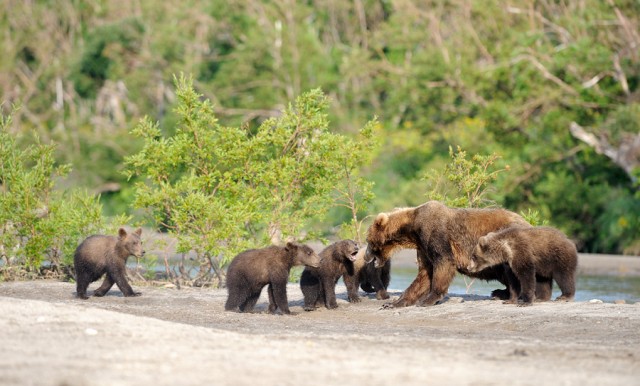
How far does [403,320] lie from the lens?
13906mm

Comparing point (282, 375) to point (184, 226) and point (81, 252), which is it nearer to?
point (81, 252)

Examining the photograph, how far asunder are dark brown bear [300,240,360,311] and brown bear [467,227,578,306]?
6.03 ft

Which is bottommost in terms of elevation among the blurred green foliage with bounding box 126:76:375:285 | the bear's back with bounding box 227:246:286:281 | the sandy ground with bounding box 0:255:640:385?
the sandy ground with bounding box 0:255:640:385

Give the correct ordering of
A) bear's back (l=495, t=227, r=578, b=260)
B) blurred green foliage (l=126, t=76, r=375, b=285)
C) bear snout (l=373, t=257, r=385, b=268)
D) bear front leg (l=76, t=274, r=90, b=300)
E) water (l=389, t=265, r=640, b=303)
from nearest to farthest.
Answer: bear's back (l=495, t=227, r=578, b=260)
bear snout (l=373, t=257, r=385, b=268)
bear front leg (l=76, t=274, r=90, b=300)
blurred green foliage (l=126, t=76, r=375, b=285)
water (l=389, t=265, r=640, b=303)

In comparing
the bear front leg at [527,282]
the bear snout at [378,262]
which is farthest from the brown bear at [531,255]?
the bear snout at [378,262]

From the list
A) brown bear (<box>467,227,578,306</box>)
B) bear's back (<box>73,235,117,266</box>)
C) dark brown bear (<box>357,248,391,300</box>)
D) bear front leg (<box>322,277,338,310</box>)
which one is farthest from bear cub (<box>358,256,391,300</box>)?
bear's back (<box>73,235,117,266</box>)

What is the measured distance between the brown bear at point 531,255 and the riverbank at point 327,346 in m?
0.36

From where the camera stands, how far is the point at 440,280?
14695 mm

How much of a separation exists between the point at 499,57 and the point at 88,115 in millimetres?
24490

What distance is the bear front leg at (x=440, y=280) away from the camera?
48.0 feet

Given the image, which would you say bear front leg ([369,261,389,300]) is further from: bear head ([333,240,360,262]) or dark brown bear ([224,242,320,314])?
dark brown bear ([224,242,320,314])

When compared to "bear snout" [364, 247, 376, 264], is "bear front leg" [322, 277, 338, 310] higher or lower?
lower

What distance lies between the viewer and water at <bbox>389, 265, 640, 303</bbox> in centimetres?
2009

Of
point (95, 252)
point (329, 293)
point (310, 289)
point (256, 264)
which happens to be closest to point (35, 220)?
point (95, 252)
